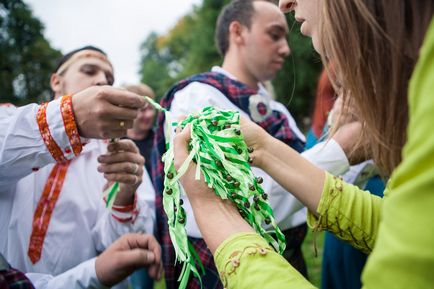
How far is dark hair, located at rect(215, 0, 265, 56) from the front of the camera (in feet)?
8.68

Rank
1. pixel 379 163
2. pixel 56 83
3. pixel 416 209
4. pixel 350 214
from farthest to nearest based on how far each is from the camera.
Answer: pixel 56 83
pixel 350 214
pixel 379 163
pixel 416 209

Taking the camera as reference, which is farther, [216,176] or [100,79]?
[100,79]


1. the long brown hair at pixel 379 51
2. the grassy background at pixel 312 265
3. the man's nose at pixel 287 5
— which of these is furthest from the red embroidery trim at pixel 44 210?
the grassy background at pixel 312 265

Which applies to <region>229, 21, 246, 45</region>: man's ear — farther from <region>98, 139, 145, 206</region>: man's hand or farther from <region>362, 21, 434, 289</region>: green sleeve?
<region>362, 21, 434, 289</region>: green sleeve

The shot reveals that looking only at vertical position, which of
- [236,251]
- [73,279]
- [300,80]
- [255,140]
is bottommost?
[300,80]

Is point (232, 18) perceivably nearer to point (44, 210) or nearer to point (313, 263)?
point (44, 210)

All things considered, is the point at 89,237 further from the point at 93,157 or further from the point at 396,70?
the point at 396,70

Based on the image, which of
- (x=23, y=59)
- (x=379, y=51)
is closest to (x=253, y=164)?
(x=379, y=51)

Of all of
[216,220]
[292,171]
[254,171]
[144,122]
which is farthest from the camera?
Answer: [144,122]

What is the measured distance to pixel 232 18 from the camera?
2.77 meters

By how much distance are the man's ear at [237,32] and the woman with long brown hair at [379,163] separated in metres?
1.28

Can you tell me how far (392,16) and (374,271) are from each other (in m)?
0.55

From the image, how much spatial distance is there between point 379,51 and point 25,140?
4.16ft

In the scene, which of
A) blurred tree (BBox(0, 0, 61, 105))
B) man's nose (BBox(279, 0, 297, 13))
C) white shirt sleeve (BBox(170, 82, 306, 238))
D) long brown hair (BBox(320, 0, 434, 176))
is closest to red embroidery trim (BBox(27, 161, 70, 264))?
white shirt sleeve (BBox(170, 82, 306, 238))
